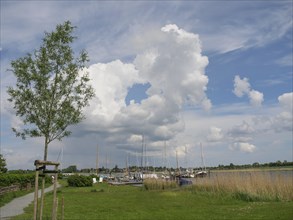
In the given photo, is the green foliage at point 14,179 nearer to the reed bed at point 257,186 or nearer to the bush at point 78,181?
the bush at point 78,181

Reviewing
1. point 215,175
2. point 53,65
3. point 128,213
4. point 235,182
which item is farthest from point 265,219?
point 215,175

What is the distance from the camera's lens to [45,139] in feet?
39.9

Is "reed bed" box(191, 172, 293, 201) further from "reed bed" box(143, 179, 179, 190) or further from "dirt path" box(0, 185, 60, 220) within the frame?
"dirt path" box(0, 185, 60, 220)

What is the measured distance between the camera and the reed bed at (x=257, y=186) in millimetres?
24031

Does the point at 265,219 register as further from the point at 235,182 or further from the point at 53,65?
the point at 235,182

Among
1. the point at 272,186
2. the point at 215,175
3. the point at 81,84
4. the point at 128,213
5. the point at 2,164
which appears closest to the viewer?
the point at 81,84

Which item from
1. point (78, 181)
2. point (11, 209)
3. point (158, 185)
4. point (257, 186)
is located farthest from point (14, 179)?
point (257, 186)

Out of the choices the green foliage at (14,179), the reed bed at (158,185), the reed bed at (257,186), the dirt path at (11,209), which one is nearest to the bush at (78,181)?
the green foliage at (14,179)

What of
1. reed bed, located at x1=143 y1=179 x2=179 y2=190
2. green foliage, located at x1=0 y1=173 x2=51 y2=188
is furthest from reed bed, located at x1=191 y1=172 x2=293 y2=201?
green foliage, located at x1=0 y1=173 x2=51 y2=188

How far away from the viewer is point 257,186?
2528 cm

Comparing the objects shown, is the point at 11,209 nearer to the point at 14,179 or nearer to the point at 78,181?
the point at 14,179

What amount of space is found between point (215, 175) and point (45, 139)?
21595mm

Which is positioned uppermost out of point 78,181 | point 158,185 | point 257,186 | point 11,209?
point 78,181

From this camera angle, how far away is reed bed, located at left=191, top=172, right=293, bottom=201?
2403 centimetres
